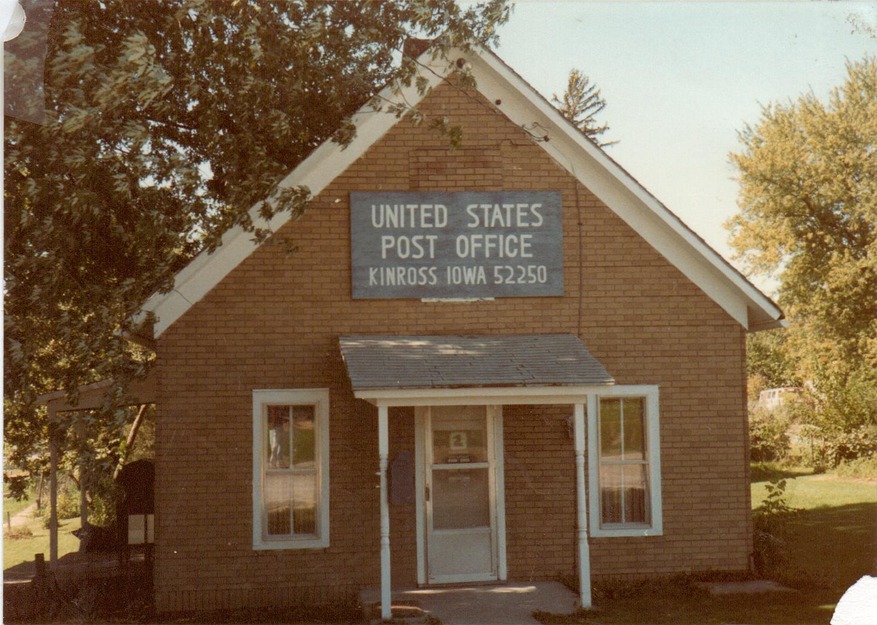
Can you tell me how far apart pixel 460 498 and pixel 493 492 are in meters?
0.42

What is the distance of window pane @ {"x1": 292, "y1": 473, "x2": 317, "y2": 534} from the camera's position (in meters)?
11.0

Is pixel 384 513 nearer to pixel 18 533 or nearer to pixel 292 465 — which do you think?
pixel 292 465

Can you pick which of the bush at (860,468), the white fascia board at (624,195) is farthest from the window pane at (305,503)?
the bush at (860,468)

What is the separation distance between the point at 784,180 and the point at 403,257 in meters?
26.6

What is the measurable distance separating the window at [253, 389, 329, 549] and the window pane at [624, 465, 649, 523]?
379cm

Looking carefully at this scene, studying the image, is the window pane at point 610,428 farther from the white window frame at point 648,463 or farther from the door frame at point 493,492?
the door frame at point 493,492

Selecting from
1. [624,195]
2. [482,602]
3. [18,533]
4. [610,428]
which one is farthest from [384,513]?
[18,533]

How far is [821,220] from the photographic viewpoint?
32.8 metres

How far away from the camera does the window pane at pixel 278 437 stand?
11031 millimetres

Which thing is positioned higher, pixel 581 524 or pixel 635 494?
pixel 635 494

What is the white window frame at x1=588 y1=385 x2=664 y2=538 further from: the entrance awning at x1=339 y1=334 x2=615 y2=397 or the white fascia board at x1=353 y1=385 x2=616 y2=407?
the white fascia board at x1=353 y1=385 x2=616 y2=407

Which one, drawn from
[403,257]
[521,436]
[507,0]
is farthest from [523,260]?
[507,0]

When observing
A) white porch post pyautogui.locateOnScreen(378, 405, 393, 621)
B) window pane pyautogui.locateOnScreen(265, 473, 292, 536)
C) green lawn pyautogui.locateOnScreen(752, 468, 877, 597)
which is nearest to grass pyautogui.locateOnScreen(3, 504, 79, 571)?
window pane pyautogui.locateOnScreen(265, 473, 292, 536)

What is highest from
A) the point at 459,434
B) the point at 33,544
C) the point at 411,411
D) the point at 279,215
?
the point at 279,215
